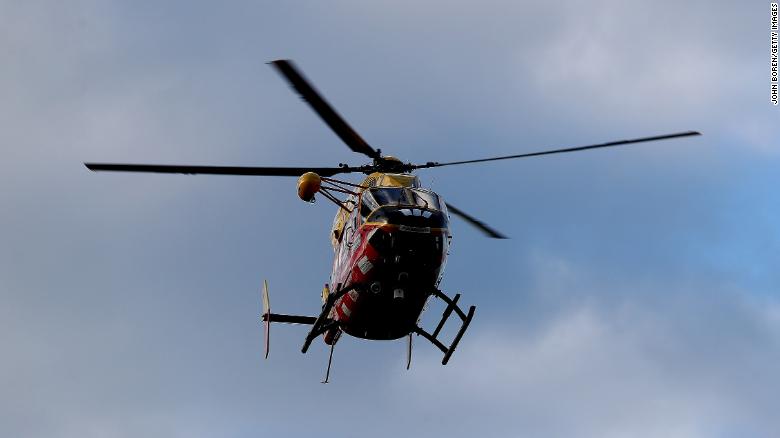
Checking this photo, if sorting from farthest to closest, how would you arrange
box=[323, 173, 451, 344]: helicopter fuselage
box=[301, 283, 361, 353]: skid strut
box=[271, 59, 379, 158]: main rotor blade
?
box=[301, 283, 361, 353]: skid strut → box=[323, 173, 451, 344]: helicopter fuselage → box=[271, 59, 379, 158]: main rotor blade

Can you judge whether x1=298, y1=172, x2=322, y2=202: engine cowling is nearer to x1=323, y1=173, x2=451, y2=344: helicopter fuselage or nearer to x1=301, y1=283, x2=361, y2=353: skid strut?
x1=323, y1=173, x2=451, y2=344: helicopter fuselage

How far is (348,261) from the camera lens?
112ft

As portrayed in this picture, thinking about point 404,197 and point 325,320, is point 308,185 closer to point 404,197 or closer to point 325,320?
point 404,197

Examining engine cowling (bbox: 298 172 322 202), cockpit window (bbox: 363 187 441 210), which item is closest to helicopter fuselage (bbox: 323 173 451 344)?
cockpit window (bbox: 363 187 441 210)

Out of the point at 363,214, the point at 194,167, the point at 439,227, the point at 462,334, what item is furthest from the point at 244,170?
the point at 462,334

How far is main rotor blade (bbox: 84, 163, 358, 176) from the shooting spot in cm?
3120

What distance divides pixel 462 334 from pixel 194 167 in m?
9.49

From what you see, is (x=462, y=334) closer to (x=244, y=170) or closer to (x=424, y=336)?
(x=424, y=336)

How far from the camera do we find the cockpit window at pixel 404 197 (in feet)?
107

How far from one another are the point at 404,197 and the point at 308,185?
2826 mm

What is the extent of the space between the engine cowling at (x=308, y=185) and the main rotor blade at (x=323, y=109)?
5.28 ft

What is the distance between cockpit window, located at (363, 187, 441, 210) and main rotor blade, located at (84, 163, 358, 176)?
2110 millimetres

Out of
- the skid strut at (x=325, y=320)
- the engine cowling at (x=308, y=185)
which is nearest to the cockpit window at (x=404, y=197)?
the engine cowling at (x=308, y=185)

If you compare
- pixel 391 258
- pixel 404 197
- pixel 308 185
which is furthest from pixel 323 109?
pixel 391 258
